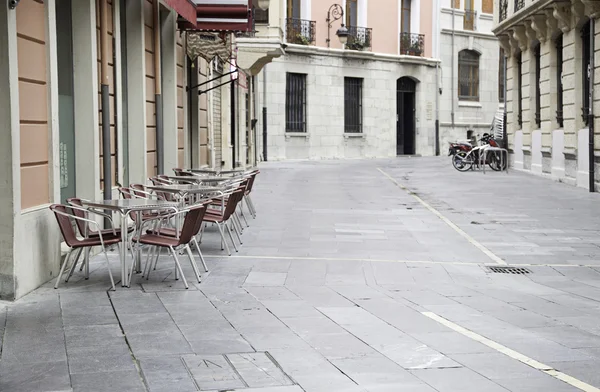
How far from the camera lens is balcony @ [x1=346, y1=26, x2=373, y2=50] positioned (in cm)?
4005

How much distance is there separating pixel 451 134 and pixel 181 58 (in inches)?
1141

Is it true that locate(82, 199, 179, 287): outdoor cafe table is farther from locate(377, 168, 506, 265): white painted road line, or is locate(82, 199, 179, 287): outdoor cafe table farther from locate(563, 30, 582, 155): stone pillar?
locate(563, 30, 582, 155): stone pillar

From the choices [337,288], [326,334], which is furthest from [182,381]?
[337,288]

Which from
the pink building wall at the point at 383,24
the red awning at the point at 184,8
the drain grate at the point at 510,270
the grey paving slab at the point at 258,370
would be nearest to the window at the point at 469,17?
the pink building wall at the point at 383,24

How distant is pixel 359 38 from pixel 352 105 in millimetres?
3154

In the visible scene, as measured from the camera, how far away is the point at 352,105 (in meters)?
40.6

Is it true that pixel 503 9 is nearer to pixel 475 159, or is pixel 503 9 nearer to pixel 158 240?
pixel 475 159

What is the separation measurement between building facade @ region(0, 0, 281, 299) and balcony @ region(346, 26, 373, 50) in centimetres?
2207

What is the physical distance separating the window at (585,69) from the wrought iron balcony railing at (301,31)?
58.4 feet

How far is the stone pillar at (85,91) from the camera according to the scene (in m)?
10.4

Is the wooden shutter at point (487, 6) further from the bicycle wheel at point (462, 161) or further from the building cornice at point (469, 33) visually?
the bicycle wheel at point (462, 161)

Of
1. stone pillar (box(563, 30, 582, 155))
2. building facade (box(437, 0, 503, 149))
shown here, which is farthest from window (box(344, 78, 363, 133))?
stone pillar (box(563, 30, 582, 155))

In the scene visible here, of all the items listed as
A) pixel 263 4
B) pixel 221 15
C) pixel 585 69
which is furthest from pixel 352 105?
pixel 221 15

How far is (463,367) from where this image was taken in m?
5.52
